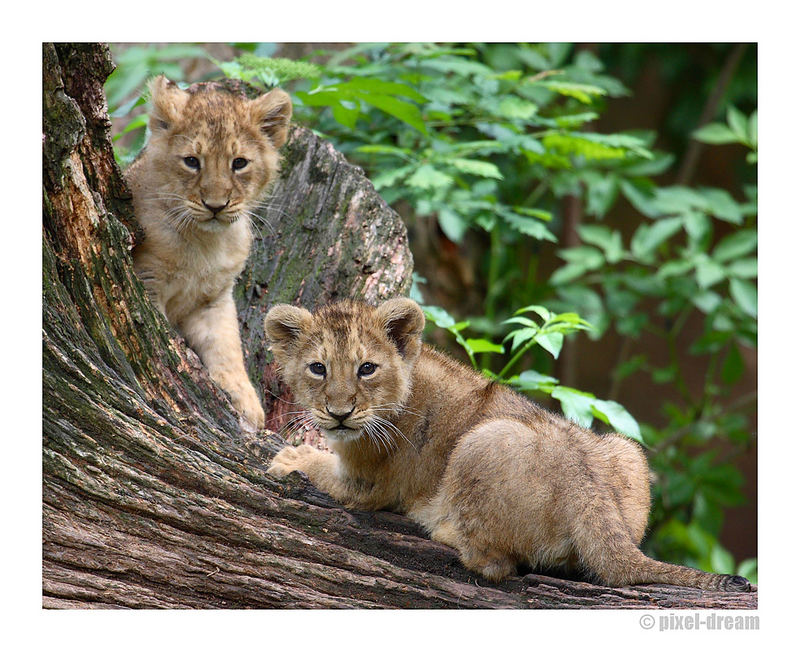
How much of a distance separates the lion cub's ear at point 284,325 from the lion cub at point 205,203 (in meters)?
0.62

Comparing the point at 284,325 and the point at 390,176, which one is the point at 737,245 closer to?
the point at 390,176

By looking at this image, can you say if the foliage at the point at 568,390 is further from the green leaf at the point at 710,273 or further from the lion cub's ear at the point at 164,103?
the green leaf at the point at 710,273

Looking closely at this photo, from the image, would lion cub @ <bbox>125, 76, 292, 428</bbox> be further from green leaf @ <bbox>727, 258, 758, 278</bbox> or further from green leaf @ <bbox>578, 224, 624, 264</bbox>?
green leaf @ <bbox>727, 258, 758, 278</bbox>

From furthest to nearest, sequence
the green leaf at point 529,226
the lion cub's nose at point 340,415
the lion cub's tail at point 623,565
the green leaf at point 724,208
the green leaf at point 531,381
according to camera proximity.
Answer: the green leaf at point 724,208
the green leaf at point 529,226
the green leaf at point 531,381
the lion cub's nose at point 340,415
the lion cub's tail at point 623,565

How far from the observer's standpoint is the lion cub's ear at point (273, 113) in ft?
17.4

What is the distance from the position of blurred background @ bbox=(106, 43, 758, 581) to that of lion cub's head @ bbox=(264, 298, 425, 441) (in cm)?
90

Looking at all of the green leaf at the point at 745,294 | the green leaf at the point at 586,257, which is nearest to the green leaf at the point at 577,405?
the green leaf at the point at 745,294

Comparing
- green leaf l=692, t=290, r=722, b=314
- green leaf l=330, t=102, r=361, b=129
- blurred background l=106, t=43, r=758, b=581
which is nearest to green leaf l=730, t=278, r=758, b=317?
blurred background l=106, t=43, r=758, b=581

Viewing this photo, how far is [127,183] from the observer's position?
5.02 meters

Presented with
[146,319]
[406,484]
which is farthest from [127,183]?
[406,484]

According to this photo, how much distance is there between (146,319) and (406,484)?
1619 mm

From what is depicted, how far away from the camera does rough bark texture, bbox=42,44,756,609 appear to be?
13.3 feet

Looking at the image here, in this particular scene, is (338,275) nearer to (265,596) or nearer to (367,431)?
(367,431)

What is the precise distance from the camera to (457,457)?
4.31 m
